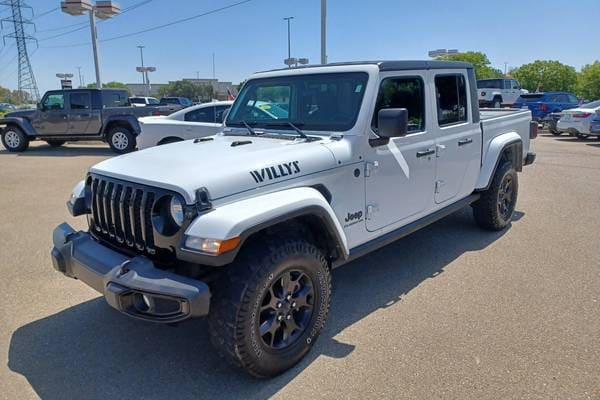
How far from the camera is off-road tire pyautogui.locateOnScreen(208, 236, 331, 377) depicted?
2.49 m

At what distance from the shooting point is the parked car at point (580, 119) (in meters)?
14.4

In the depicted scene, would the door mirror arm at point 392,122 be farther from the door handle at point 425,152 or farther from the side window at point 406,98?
the door handle at point 425,152

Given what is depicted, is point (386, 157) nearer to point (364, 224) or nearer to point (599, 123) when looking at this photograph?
point (364, 224)

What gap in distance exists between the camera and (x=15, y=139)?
46.3 ft

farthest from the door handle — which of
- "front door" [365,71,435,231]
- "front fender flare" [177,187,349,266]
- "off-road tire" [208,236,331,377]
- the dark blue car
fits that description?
the dark blue car

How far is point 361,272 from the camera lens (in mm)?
4383

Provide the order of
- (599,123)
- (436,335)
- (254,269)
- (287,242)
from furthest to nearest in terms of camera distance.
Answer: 1. (599,123)
2. (436,335)
3. (287,242)
4. (254,269)

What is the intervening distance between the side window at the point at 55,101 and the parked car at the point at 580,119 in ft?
54.7

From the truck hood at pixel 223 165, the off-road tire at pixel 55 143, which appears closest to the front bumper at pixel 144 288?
the truck hood at pixel 223 165

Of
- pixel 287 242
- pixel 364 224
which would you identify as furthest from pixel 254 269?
pixel 364 224

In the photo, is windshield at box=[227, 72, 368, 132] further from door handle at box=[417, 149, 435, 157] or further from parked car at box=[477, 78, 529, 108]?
parked car at box=[477, 78, 529, 108]

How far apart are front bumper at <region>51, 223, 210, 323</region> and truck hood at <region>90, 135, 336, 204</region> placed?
0.46 meters

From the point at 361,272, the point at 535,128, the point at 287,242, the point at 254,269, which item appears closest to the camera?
the point at 254,269

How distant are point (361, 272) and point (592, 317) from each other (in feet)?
6.36
